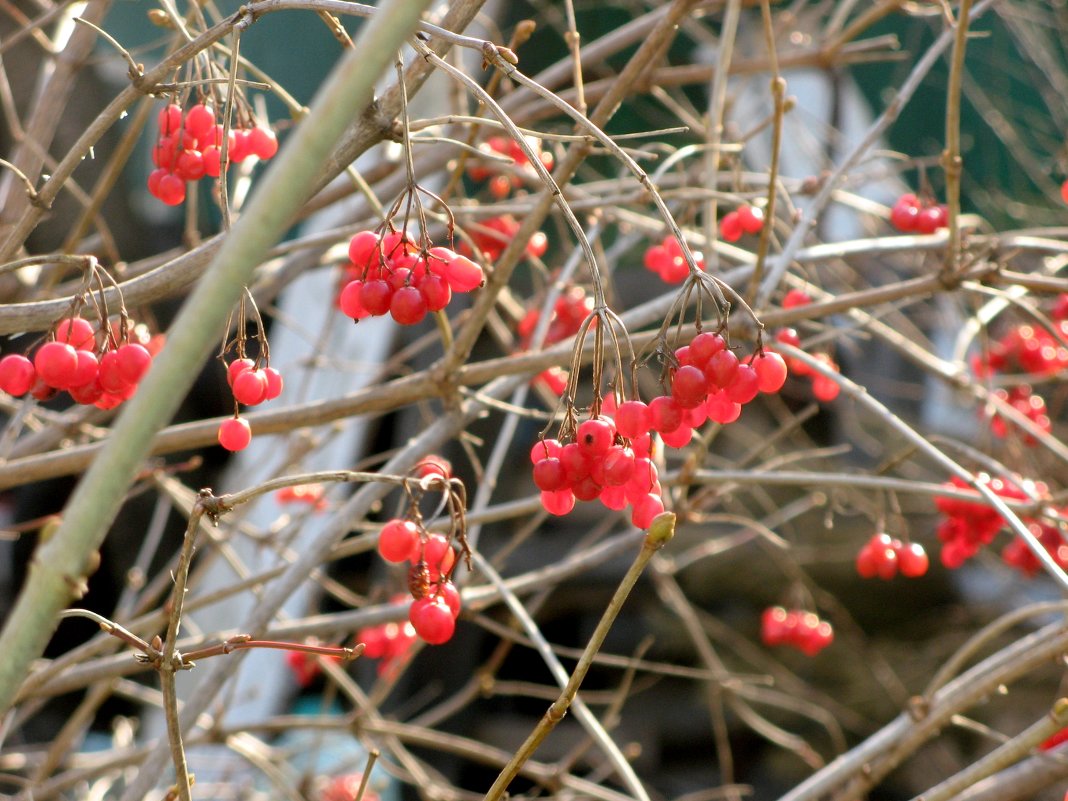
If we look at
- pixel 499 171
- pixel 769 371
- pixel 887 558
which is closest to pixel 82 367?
pixel 769 371

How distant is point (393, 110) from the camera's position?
1.46 m

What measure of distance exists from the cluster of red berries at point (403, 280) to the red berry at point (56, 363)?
0.40 m

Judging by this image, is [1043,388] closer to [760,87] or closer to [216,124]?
[760,87]

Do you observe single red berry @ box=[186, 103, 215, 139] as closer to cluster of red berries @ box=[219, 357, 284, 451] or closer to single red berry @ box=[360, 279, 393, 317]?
cluster of red berries @ box=[219, 357, 284, 451]

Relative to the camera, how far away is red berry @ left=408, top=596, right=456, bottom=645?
60.2 inches

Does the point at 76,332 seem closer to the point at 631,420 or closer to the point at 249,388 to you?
the point at 249,388

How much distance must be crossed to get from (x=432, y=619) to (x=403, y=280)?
483 mm

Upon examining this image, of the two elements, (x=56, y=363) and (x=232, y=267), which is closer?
(x=232, y=267)

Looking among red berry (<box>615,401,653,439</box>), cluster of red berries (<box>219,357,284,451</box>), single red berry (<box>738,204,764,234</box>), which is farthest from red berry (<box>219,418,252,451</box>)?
single red berry (<box>738,204,764,234</box>)

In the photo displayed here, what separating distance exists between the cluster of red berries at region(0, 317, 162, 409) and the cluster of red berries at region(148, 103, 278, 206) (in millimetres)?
358

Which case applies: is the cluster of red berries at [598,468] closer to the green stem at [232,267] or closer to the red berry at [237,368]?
the red berry at [237,368]

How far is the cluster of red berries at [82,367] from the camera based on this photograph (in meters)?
1.51

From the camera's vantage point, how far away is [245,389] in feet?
5.25

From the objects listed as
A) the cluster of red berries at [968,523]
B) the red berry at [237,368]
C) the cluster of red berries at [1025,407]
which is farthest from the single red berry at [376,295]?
the cluster of red berries at [1025,407]
